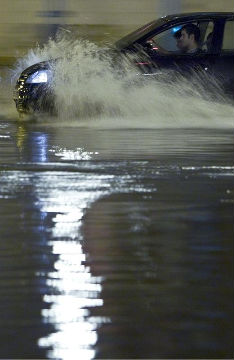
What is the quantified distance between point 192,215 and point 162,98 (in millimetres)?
6033

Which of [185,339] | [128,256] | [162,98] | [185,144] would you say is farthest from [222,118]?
[185,339]

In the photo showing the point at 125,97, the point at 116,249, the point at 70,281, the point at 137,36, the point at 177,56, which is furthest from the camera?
the point at 137,36

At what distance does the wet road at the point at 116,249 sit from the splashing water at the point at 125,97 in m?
1.99

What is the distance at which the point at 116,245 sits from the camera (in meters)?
7.43

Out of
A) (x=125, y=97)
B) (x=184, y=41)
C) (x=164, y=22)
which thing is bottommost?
(x=125, y=97)

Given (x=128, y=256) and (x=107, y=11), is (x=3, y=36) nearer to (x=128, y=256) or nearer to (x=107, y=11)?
(x=107, y=11)

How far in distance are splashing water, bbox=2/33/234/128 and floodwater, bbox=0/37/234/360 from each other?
43.2 inches

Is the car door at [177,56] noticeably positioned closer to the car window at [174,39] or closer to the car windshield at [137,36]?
the car window at [174,39]

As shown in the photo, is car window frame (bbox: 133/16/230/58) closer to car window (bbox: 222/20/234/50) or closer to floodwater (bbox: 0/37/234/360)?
car window (bbox: 222/20/234/50)

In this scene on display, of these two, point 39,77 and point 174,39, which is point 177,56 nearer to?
point 174,39

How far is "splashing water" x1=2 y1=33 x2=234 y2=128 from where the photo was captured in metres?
14.2

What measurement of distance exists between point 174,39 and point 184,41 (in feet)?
0.68

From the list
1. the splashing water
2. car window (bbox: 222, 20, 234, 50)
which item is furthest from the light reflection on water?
car window (bbox: 222, 20, 234, 50)

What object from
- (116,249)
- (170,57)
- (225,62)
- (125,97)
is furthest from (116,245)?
(225,62)
